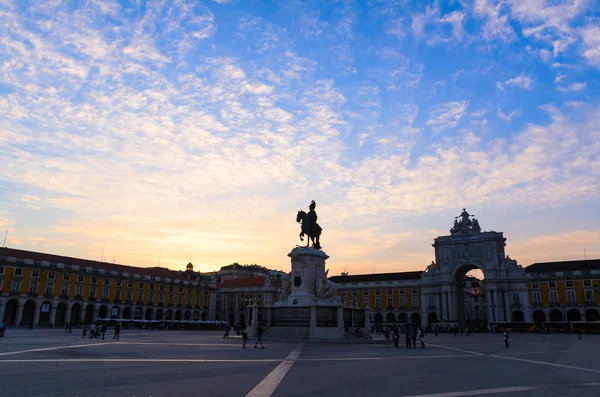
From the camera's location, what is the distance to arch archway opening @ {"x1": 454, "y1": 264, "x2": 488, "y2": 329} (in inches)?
3393

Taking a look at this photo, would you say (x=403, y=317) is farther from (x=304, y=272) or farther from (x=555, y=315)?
(x=304, y=272)

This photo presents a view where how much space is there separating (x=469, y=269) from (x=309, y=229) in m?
65.5

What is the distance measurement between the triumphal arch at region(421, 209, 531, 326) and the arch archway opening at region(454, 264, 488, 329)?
19cm

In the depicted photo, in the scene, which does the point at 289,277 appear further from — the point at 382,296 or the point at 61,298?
the point at 382,296

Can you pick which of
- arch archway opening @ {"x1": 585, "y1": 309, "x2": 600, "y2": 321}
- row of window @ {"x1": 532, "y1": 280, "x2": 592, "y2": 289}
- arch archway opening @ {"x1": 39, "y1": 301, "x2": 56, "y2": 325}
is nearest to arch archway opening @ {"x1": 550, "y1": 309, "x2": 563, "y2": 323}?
arch archway opening @ {"x1": 585, "y1": 309, "x2": 600, "y2": 321}

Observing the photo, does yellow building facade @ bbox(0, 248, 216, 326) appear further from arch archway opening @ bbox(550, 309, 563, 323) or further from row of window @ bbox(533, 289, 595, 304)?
arch archway opening @ bbox(550, 309, 563, 323)

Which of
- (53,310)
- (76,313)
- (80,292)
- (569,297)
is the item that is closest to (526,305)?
(569,297)

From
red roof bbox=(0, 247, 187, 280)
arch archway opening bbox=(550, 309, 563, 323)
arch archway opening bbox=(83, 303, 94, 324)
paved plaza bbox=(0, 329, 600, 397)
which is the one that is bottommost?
paved plaza bbox=(0, 329, 600, 397)

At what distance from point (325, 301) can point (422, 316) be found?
217 feet

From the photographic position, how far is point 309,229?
33438 millimetres

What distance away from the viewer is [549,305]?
268 feet

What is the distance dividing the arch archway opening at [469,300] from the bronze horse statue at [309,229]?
52870 millimetres

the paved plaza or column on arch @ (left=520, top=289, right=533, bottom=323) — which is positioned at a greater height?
column on arch @ (left=520, top=289, right=533, bottom=323)

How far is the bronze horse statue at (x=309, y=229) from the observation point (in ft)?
110
